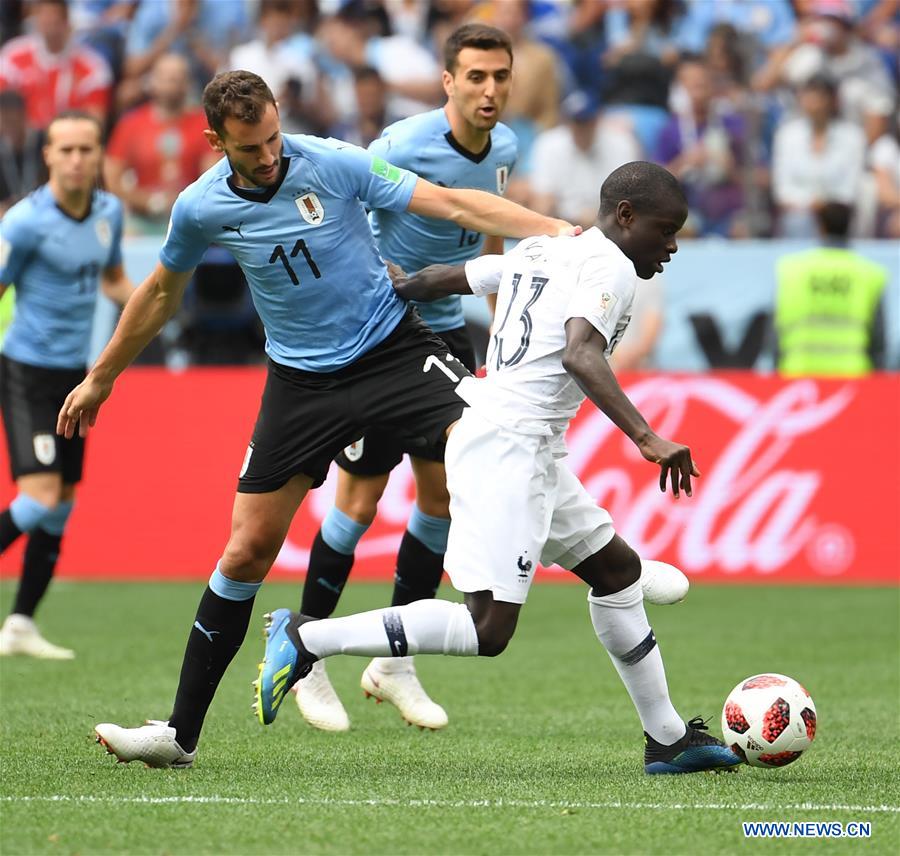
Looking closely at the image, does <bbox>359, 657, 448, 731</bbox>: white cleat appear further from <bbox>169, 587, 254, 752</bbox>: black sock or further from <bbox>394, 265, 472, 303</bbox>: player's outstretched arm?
<bbox>394, 265, 472, 303</bbox>: player's outstretched arm

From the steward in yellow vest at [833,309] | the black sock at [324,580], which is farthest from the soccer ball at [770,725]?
the steward in yellow vest at [833,309]

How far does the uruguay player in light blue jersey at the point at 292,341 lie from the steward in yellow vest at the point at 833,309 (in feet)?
26.7

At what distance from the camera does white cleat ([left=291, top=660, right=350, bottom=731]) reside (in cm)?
727

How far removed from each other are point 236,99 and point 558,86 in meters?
11.6

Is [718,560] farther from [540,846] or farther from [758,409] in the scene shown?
[540,846]

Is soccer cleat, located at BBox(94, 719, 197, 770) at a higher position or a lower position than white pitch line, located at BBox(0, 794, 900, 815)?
lower

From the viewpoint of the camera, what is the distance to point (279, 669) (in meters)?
5.62

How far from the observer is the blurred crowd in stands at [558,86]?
15.7m

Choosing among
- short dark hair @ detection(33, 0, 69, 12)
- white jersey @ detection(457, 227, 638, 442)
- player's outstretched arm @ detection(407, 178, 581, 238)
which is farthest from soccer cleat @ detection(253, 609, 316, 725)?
short dark hair @ detection(33, 0, 69, 12)

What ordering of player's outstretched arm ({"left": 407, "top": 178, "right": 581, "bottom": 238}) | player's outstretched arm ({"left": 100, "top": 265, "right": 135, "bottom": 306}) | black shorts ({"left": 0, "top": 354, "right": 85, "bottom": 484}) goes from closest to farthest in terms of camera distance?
player's outstretched arm ({"left": 407, "top": 178, "right": 581, "bottom": 238}) → black shorts ({"left": 0, "top": 354, "right": 85, "bottom": 484}) → player's outstretched arm ({"left": 100, "top": 265, "right": 135, "bottom": 306})

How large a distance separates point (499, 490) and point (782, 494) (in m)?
7.66

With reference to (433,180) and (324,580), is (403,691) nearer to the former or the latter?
(324,580)

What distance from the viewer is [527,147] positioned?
1658 centimetres

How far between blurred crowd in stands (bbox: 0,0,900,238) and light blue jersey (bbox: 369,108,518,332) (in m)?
7.53
